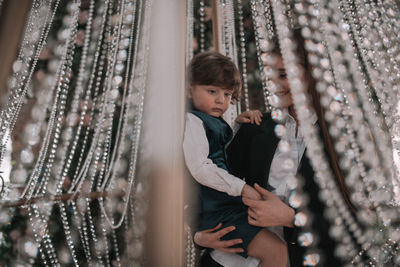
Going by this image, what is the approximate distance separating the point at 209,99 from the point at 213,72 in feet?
0.26

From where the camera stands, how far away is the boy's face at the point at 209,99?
82 cm

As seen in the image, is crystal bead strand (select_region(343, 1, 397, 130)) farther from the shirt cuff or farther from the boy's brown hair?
the shirt cuff

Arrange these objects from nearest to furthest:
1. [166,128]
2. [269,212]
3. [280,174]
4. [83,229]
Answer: [166,128] → [269,212] → [280,174] → [83,229]

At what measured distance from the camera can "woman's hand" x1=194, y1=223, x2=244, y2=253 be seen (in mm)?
661

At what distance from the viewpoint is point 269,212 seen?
0.63 meters

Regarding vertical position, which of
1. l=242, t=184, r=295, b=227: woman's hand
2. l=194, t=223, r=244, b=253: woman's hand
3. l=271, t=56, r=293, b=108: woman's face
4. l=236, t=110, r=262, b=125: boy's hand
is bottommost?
l=194, t=223, r=244, b=253: woman's hand

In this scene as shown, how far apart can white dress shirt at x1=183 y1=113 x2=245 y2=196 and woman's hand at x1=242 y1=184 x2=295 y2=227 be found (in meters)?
0.05

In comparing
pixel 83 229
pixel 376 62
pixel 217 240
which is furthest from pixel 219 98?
pixel 83 229

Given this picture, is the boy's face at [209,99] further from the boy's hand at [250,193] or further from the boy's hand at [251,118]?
the boy's hand at [250,193]

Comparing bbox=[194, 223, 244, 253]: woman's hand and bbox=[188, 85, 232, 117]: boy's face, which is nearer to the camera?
bbox=[194, 223, 244, 253]: woman's hand

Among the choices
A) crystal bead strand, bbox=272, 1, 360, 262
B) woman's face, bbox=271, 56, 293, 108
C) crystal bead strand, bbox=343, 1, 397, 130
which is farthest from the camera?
crystal bead strand, bbox=343, 1, 397, 130

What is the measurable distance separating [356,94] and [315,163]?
472mm

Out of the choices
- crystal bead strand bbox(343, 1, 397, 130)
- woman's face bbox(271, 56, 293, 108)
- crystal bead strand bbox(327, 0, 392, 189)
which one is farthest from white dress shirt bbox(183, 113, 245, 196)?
crystal bead strand bbox(343, 1, 397, 130)

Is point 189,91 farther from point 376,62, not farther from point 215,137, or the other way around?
point 376,62
